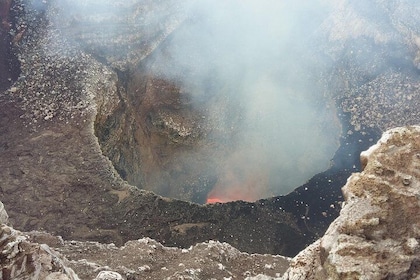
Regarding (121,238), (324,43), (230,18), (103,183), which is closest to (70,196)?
(103,183)

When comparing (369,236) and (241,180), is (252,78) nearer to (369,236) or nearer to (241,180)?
(241,180)

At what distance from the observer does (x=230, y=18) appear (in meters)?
25.5

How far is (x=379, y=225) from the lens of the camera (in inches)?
296

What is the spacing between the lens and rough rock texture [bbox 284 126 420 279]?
707cm

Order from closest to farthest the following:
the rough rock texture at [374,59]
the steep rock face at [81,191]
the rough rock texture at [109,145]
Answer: the steep rock face at [81,191]
the rough rock texture at [109,145]
the rough rock texture at [374,59]

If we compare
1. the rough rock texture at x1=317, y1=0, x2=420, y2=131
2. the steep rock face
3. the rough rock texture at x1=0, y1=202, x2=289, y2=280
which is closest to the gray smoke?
the rough rock texture at x1=317, y1=0, x2=420, y2=131

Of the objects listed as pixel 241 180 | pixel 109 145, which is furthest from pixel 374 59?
pixel 109 145

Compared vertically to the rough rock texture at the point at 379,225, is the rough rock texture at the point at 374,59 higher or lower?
higher

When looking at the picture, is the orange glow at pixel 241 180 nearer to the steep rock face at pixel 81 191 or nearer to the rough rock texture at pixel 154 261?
the steep rock face at pixel 81 191

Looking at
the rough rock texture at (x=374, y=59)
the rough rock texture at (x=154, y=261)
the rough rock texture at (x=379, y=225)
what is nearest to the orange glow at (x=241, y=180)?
the rough rock texture at (x=374, y=59)

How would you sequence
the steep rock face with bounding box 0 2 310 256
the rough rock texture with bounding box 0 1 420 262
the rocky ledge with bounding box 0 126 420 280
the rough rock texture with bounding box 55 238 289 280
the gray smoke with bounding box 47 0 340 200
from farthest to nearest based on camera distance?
the gray smoke with bounding box 47 0 340 200 < the rough rock texture with bounding box 0 1 420 262 < the steep rock face with bounding box 0 2 310 256 < the rough rock texture with bounding box 55 238 289 280 < the rocky ledge with bounding box 0 126 420 280

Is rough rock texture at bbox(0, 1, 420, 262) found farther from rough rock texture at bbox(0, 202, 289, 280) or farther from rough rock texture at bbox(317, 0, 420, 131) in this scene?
Result: rough rock texture at bbox(0, 202, 289, 280)

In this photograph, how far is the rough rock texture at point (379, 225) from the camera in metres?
7.07

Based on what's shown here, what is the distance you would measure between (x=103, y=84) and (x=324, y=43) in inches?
486
